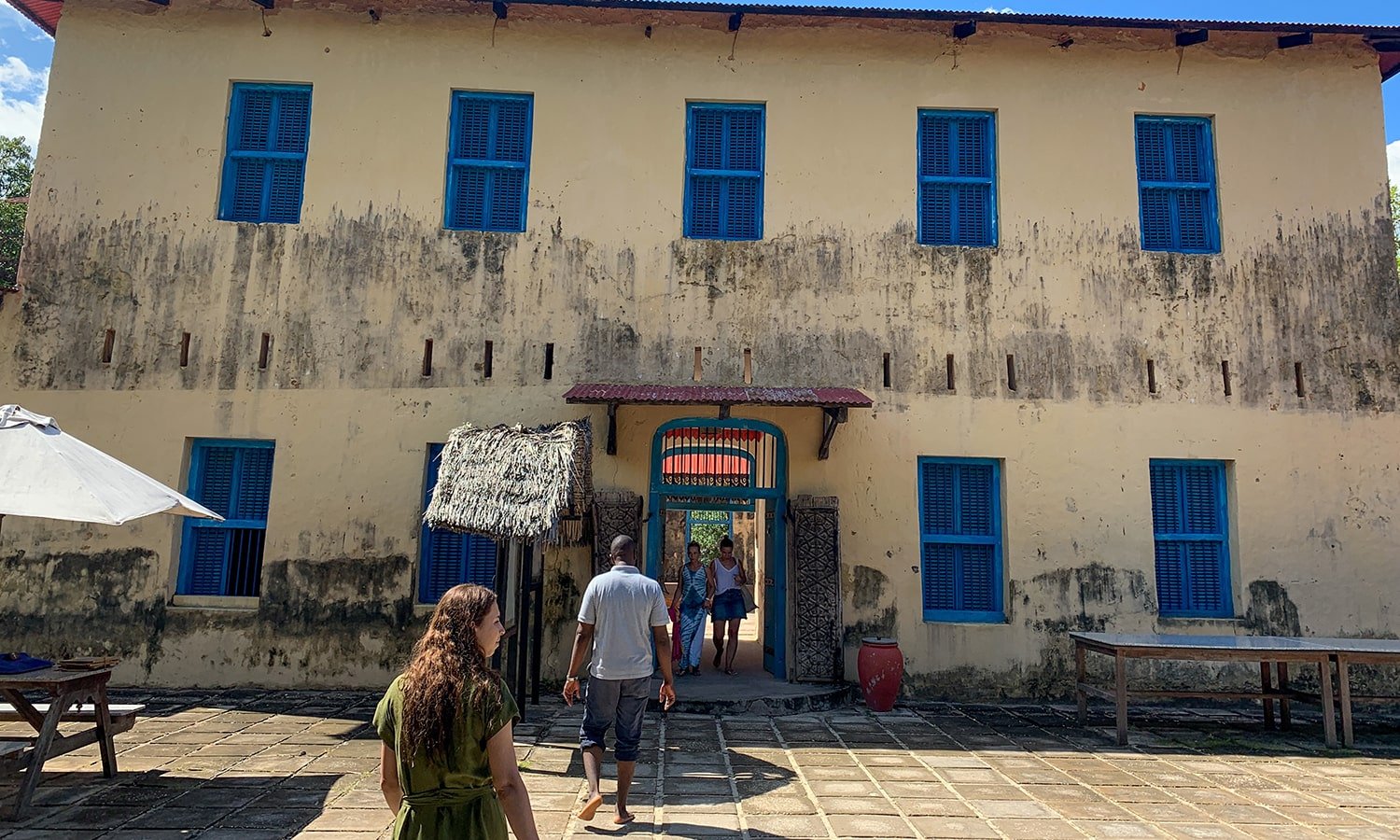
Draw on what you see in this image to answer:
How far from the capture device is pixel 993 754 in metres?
6.70

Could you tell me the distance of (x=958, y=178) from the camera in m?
9.84

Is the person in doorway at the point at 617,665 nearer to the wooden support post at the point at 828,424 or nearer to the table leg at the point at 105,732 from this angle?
the table leg at the point at 105,732

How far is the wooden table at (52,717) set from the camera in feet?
16.4

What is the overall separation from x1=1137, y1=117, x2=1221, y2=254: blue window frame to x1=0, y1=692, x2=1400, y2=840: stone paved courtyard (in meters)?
5.36

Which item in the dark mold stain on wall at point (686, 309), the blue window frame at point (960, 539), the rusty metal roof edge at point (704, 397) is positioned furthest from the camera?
the dark mold stain on wall at point (686, 309)

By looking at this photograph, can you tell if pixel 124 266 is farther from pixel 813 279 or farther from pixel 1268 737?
pixel 1268 737

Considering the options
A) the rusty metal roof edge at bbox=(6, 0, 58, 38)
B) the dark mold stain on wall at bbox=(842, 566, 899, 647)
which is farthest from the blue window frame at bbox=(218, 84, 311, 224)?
the dark mold stain on wall at bbox=(842, 566, 899, 647)

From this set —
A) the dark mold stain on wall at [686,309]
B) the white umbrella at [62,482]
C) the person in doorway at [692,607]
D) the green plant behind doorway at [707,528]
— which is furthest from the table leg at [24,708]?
the green plant behind doorway at [707,528]

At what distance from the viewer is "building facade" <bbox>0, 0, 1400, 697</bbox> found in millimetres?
9078

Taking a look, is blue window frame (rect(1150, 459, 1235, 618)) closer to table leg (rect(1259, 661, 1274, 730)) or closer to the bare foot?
table leg (rect(1259, 661, 1274, 730))

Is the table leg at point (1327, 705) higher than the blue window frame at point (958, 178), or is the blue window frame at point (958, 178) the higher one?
the blue window frame at point (958, 178)

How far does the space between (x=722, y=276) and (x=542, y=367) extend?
228 centimetres

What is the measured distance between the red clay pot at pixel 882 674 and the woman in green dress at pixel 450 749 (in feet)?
19.7

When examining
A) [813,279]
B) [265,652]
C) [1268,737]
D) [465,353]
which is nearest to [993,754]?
[1268,737]
